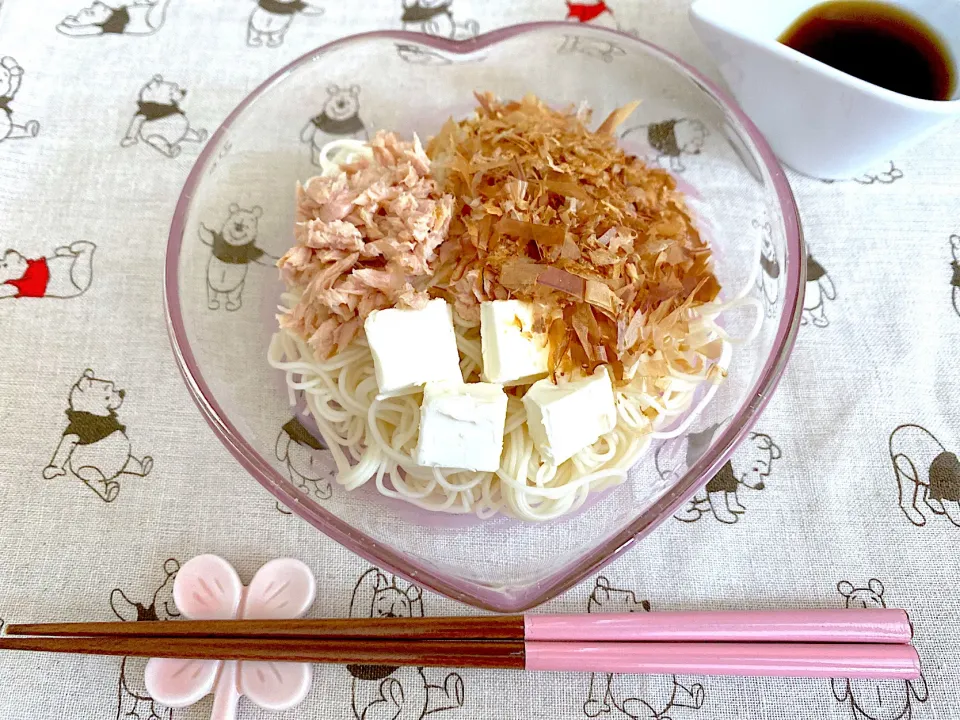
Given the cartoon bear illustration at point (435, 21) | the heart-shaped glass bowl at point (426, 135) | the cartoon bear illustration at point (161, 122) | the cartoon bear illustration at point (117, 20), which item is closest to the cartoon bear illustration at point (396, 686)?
the heart-shaped glass bowl at point (426, 135)

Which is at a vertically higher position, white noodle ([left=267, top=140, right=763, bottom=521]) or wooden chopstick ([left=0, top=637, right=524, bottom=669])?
white noodle ([left=267, top=140, right=763, bottom=521])

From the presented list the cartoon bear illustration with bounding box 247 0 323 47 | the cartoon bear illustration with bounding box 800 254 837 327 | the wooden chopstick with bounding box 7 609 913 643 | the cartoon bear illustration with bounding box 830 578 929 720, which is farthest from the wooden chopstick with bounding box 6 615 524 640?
the cartoon bear illustration with bounding box 247 0 323 47

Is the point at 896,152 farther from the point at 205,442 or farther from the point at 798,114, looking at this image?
the point at 205,442

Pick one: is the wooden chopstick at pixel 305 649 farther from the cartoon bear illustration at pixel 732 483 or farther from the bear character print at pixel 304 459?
the cartoon bear illustration at pixel 732 483

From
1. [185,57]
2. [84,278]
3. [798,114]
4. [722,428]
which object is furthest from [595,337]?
[185,57]

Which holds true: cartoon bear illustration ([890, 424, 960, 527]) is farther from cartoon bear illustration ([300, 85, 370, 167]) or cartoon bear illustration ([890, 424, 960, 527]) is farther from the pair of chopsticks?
cartoon bear illustration ([300, 85, 370, 167])

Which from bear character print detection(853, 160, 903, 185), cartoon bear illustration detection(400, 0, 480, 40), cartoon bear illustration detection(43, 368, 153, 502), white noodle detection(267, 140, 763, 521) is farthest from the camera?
cartoon bear illustration detection(400, 0, 480, 40)
